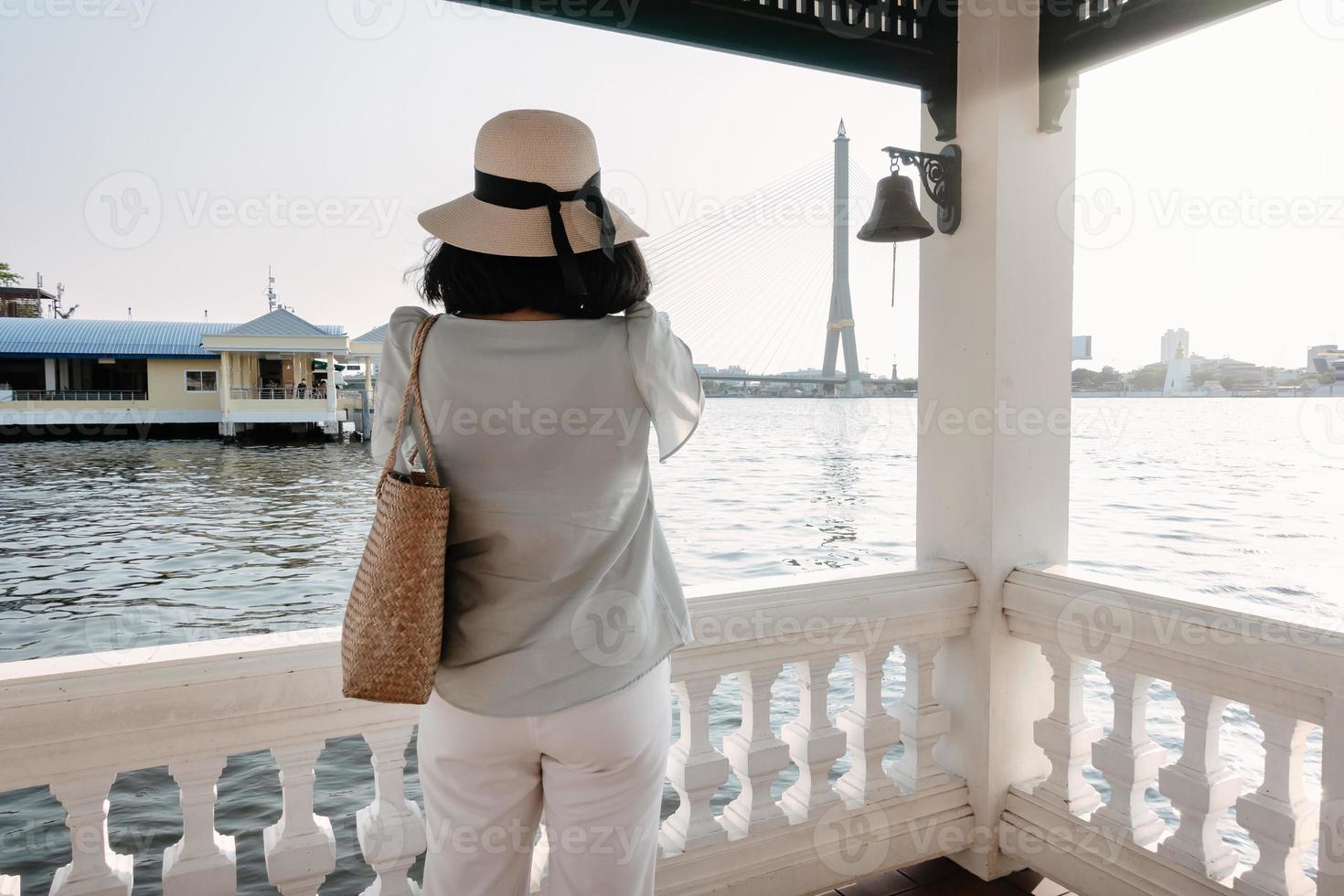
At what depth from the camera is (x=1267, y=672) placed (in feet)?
4.19

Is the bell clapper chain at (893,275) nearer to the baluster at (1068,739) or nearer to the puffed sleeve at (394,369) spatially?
the baluster at (1068,739)

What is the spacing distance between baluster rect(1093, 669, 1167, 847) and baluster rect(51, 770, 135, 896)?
1.70 meters

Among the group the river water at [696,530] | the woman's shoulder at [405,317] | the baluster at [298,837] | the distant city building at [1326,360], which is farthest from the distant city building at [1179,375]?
the baluster at [298,837]

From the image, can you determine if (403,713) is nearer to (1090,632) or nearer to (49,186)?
(1090,632)

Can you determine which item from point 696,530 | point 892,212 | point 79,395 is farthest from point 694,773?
point 696,530

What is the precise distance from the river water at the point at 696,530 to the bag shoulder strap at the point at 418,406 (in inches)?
14.9

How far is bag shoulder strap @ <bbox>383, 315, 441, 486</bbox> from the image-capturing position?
759 mm

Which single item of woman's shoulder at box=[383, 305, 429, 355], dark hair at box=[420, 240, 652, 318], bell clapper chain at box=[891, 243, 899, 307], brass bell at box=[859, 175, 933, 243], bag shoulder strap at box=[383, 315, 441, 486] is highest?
brass bell at box=[859, 175, 933, 243]

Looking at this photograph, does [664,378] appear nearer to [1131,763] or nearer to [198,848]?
[198,848]

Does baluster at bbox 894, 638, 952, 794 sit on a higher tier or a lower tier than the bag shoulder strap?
lower

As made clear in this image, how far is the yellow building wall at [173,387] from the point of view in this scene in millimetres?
5469

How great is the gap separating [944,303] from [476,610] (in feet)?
4.58

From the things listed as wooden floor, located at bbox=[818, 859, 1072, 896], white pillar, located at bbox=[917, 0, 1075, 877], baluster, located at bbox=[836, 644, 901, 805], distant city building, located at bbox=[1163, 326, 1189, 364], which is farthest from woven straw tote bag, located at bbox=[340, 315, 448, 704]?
distant city building, located at bbox=[1163, 326, 1189, 364]

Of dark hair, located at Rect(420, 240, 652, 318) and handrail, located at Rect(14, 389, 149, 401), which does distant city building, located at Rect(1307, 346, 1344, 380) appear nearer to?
dark hair, located at Rect(420, 240, 652, 318)
